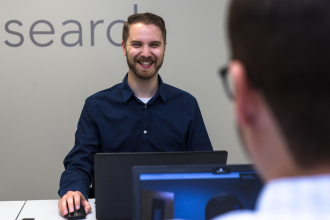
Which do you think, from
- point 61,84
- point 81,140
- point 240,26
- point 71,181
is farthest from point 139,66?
point 240,26

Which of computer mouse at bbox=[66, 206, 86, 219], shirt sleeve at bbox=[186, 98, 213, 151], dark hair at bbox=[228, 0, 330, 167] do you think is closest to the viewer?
dark hair at bbox=[228, 0, 330, 167]

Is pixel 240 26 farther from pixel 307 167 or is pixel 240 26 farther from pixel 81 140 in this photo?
pixel 81 140

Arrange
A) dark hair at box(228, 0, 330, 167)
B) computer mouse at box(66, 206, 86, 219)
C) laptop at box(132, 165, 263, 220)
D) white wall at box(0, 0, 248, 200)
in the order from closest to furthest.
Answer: dark hair at box(228, 0, 330, 167) → laptop at box(132, 165, 263, 220) → computer mouse at box(66, 206, 86, 219) → white wall at box(0, 0, 248, 200)

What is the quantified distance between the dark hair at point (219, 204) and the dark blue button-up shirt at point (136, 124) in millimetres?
996

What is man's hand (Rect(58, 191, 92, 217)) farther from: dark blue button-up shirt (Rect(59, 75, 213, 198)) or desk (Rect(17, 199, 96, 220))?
dark blue button-up shirt (Rect(59, 75, 213, 198))

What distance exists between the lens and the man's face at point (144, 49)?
6.20 feet

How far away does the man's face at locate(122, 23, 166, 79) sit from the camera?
1891 mm

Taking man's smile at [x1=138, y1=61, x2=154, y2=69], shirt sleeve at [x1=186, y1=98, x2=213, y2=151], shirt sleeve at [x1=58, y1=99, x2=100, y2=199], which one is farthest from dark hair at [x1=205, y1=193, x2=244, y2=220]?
man's smile at [x1=138, y1=61, x2=154, y2=69]

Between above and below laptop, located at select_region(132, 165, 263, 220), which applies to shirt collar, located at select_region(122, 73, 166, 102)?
above

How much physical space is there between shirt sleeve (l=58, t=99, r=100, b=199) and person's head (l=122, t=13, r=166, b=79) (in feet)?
1.19

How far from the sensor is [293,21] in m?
0.35

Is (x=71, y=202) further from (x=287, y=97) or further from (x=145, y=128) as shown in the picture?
(x=287, y=97)

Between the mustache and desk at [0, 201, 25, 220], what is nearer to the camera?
desk at [0, 201, 25, 220]

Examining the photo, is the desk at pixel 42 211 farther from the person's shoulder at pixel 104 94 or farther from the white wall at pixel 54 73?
the white wall at pixel 54 73
